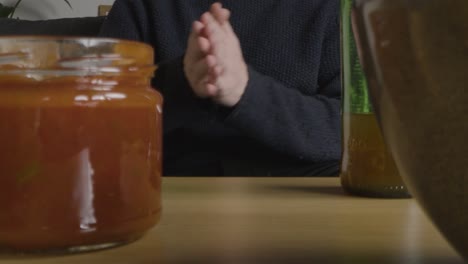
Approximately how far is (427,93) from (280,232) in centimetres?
22

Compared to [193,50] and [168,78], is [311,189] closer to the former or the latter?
[193,50]

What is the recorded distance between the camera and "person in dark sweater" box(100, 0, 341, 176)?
98 centimetres

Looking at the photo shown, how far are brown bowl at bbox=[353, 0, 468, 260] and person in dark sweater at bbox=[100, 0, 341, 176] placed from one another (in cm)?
51

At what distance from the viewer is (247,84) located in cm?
104

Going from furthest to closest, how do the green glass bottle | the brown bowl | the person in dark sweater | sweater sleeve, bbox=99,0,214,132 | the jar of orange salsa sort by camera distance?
sweater sleeve, bbox=99,0,214,132 → the person in dark sweater → the green glass bottle → the jar of orange salsa → the brown bowl

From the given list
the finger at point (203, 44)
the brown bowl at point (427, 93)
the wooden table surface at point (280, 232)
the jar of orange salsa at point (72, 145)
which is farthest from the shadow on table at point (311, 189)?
the brown bowl at point (427, 93)

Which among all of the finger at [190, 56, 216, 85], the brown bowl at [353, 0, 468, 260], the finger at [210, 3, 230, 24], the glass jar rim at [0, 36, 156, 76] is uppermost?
the brown bowl at [353, 0, 468, 260]

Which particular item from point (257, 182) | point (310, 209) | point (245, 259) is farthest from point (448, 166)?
point (257, 182)

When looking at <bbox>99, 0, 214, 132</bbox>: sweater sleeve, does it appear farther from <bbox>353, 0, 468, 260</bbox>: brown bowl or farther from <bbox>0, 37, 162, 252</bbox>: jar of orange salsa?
<bbox>353, 0, 468, 260</bbox>: brown bowl

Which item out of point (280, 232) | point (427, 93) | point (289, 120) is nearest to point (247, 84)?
point (289, 120)

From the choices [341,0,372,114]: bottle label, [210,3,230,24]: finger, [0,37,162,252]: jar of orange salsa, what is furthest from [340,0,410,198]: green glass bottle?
[0,37,162,252]: jar of orange salsa

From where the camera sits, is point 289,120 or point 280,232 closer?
point 280,232

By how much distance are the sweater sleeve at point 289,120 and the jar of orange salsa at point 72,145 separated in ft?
2.05

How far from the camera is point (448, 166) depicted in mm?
274
